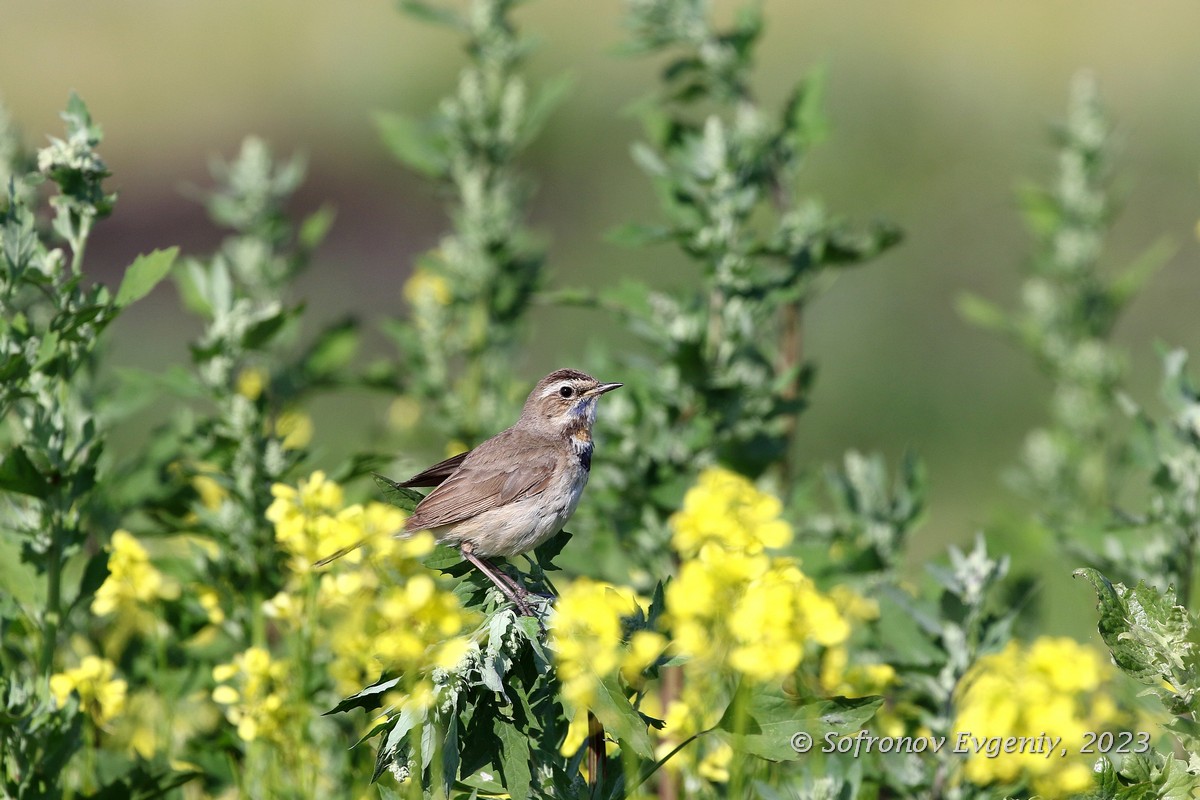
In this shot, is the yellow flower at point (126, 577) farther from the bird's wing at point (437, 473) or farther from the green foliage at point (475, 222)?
the green foliage at point (475, 222)

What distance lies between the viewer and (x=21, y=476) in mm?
3562

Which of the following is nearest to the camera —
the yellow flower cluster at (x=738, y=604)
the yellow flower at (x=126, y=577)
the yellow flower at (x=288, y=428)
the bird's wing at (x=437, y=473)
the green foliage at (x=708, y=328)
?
the yellow flower cluster at (x=738, y=604)

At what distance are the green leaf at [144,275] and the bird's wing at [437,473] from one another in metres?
0.93

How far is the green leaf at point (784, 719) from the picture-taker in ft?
9.32

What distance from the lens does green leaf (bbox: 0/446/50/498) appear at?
3504 millimetres

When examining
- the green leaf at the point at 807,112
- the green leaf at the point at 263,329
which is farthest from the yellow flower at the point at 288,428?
the green leaf at the point at 807,112

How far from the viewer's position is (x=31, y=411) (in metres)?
3.83

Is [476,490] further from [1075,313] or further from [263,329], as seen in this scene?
[1075,313]

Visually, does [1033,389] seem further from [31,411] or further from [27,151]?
[31,411]

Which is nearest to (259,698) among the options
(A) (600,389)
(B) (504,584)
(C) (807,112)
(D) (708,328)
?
(B) (504,584)

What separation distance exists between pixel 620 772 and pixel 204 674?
1.97 meters

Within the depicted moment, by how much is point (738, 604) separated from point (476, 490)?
5.41ft

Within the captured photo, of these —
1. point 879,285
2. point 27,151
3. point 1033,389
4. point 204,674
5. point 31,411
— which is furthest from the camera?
point 879,285

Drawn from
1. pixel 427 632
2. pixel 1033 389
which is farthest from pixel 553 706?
pixel 1033 389
